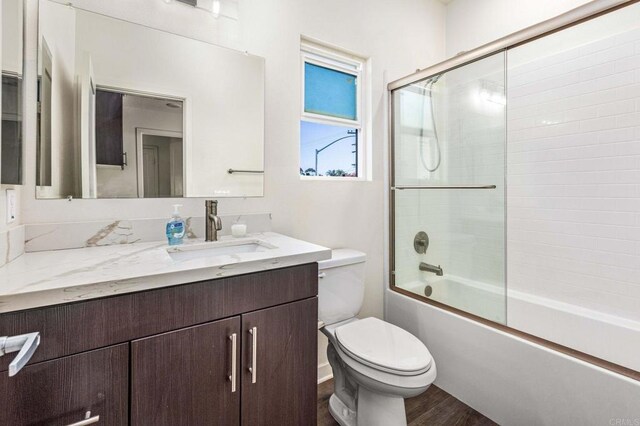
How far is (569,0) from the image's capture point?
73.6 inches

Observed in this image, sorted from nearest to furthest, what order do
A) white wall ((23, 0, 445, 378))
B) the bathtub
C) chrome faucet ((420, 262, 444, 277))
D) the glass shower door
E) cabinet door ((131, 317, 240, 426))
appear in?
cabinet door ((131, 317, 240, 426)), white wall ((23, 0, 445, 378)), the bathtub, the glass shower door, chrome faucet ((420, 262, 444, 277))

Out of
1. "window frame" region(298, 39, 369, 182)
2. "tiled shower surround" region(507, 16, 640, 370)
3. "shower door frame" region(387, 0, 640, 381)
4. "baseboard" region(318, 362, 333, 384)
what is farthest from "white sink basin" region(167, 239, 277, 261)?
"tiled shower surround" region(507, 16, 640, 370)

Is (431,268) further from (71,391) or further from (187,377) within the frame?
(71,391)

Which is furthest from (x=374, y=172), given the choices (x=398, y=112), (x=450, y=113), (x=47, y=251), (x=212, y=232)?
(x=47, y=251)

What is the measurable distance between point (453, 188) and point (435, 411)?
4.40 feet

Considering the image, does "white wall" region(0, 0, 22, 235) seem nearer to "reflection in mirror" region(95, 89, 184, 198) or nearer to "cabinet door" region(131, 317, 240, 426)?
"reflection in mirror" region(95, 89, 184, 198)

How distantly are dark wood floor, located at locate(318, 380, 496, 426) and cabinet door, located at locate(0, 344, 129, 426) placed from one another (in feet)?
3.68

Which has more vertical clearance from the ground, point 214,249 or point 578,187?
point 578,187

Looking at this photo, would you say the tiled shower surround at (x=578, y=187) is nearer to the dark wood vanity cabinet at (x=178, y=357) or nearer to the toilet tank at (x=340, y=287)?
the toilet tank at (x=340, y=287)

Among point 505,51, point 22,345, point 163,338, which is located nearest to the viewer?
point 22,345

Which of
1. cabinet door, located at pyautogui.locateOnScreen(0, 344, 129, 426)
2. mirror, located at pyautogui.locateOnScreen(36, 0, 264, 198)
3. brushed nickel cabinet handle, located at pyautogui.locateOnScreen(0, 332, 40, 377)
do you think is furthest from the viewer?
mirror, located at pyautogui.locateOnScreen(36, 0, 264, 198)

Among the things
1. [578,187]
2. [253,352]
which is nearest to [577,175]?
[578,187]

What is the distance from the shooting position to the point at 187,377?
3.02 ft

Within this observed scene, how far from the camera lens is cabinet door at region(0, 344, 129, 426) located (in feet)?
2.31
